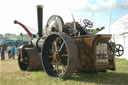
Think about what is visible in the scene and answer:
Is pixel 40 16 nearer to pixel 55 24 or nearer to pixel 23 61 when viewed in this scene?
pixel 55 24

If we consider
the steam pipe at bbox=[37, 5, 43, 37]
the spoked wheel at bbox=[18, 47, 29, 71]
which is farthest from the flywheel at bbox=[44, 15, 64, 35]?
the spoked wheel at bbox=[18, 47, 29, 71]

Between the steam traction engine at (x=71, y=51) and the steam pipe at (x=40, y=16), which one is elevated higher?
the steam pipe at (x=40, y=16)

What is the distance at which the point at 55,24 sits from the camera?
280 inches

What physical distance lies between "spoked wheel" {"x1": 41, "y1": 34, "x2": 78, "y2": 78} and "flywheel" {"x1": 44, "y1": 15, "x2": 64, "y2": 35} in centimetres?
65

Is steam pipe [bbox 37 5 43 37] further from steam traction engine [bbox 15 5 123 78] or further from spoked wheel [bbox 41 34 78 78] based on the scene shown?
spoked wheel [bbox 41 34 78 78]

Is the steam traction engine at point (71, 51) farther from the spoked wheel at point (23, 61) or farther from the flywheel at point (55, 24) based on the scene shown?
the spoked wheel at point (23, 61)

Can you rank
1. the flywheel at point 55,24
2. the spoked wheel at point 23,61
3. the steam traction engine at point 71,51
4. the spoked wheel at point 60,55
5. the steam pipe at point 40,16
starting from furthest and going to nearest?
the steam pipe at point 40,16 < the spoked wheel at point 23,61 < the flywheel at point 55,24 < the steam traction engine at point 71,51 < the spoked wheel at point 60,55

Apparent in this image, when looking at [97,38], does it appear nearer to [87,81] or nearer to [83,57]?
[83,57]

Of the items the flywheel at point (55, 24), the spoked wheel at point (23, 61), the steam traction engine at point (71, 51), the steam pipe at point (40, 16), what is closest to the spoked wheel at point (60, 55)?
the steam traction engine at point (71, 51)

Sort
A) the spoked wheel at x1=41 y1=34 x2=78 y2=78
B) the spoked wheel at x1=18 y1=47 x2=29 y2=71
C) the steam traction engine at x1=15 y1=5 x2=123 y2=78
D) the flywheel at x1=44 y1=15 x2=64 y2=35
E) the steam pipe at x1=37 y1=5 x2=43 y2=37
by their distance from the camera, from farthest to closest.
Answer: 1. the steam pipe at x1=37 y1=5 x2=43 y2=37
2. the spoked wheel at x1=18 y1=47 x2=29 y2=71
3. the flywheel at x1=44 y1=15 x2=64 y2=35
4. the steam traction engine at x1=15 y1=5 x2=123 y2=78
5. the spoked wheel at x1=41 y1=34 x2=78 y2=78

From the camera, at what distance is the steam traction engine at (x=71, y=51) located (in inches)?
214

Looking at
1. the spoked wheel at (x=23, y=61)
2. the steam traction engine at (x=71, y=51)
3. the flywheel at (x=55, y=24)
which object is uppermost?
the flywheel at (x=55, y=24)

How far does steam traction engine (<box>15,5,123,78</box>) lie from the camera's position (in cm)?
543

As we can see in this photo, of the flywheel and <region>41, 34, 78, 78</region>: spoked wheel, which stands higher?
the flywheel
